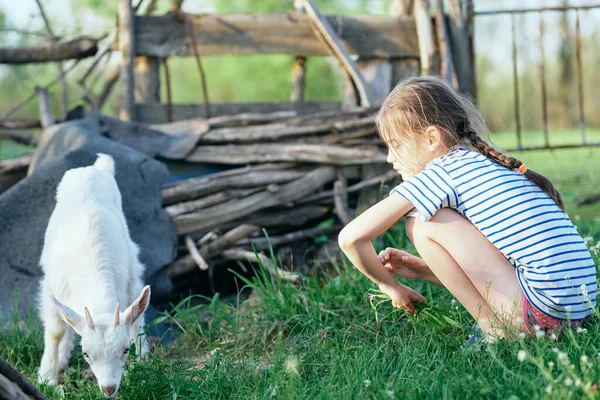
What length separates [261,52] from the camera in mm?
7051

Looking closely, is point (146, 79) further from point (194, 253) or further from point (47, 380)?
point (47, 380)

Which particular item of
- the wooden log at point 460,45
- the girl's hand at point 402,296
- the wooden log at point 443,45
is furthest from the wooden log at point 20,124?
the girl's hand at point 402,296

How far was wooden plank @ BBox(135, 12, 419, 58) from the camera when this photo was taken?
6.88 metres

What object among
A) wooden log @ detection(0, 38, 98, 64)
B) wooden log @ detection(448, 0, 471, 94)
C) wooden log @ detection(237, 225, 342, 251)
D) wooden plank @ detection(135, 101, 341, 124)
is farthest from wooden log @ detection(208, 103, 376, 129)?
wooden log @ detection(0, 38, 98, 64)

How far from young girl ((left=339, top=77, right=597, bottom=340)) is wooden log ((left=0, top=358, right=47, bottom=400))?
4.99ft

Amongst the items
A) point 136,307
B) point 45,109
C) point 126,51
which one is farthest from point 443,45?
point 136,307

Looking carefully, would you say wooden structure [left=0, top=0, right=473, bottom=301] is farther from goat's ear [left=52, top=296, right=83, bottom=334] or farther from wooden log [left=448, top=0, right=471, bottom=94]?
goat's ear [left=52, top=296, right=83, bottom=334]

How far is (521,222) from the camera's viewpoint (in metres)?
2.92

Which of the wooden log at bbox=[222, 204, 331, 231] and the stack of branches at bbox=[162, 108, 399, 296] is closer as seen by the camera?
the stack of branches at bbox=[162, 108, 399, 296]

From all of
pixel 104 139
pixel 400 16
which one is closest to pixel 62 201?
pixel 104 139

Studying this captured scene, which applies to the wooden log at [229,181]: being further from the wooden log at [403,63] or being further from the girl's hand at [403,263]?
the girl's hand at [403,263]

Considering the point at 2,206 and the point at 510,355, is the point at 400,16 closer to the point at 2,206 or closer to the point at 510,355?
the point at 2,206

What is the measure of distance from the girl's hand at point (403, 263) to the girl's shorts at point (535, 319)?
2.13ft

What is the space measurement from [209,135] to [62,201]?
2.17 metres
